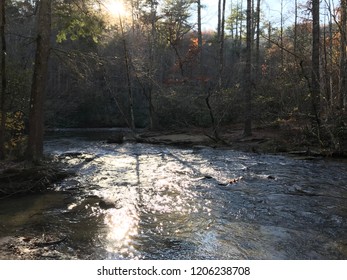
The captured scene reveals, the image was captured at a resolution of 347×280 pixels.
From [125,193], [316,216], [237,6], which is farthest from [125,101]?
[316,216]

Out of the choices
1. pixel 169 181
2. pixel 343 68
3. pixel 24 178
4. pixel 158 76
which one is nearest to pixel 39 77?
pixel 24 178

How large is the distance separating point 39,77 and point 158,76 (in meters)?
29.0

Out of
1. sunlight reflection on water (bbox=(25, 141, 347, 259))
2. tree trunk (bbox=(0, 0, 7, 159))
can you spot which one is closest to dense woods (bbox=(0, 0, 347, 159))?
tree trunk (bbox=(0, 0, 7, 159))

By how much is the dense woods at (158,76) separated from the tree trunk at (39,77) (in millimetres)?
30

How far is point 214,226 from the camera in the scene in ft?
20.2

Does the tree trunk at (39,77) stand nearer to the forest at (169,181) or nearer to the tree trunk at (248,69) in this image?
the forest at (169,181)

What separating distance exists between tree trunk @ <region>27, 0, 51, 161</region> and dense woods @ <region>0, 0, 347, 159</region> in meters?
0.03

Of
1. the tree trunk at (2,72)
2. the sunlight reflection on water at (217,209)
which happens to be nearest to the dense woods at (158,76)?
the tree trunk at (2,72)

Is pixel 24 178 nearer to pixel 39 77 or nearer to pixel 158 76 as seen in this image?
pixel 39 77

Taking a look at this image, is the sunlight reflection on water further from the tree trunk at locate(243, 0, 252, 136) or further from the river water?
the tree trunk at locate(243, 0, 252, 136)

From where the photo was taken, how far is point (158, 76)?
3897 centimetres

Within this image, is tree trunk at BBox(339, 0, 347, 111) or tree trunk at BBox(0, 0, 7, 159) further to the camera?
tree trunk at BBox(339, 0, 347, 111)

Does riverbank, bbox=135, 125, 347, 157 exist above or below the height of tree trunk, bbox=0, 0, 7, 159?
below

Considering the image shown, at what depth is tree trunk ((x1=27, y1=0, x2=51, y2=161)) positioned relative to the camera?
1046 cm
